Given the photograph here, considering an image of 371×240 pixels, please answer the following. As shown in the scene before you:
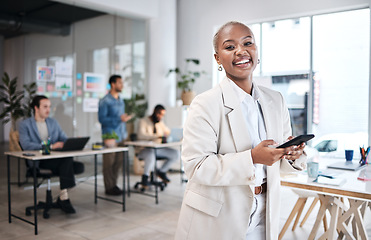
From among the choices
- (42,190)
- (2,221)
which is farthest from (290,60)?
(2,221)

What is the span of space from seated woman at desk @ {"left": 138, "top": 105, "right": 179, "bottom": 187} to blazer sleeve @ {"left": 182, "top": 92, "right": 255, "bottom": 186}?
167 inches

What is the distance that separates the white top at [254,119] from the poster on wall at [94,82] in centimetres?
543

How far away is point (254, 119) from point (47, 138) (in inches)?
148

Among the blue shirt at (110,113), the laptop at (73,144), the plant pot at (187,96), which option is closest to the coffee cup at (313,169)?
the laptop at (73,144)

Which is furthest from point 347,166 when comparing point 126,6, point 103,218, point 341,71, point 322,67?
point 126,6

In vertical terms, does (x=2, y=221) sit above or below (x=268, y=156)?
below

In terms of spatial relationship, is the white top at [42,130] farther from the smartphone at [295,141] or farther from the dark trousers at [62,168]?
the smartphone at [295,141]

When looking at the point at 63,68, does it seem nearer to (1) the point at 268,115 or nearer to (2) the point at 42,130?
(2) the point at 42,130

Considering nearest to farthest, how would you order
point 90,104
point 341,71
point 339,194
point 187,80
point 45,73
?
point 339,194
point 45,73
point 341,71
point 90,104
point 187,80

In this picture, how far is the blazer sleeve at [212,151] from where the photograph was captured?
122 cm

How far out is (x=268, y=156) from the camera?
1188 millimetres

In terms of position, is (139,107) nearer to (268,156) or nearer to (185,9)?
(185,9)

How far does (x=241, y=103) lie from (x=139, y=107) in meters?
6.10

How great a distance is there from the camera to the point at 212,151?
1285 millimetres
